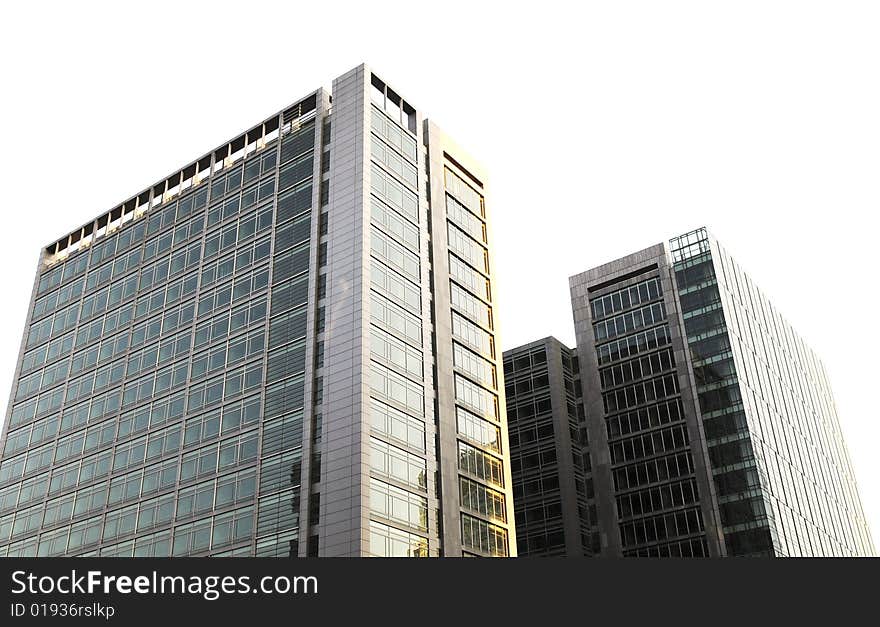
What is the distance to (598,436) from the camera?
5217 inches

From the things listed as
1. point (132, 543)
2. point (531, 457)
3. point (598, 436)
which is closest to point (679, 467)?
point (598, 436)

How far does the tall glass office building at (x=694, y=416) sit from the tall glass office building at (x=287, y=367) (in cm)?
3910

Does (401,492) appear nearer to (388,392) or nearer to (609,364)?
(388,392)

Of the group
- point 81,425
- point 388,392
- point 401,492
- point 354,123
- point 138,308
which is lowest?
point 401,492

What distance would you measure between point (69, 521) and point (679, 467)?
72.1 m

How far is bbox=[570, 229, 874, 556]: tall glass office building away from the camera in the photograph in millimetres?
118125

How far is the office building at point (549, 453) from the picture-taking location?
129m

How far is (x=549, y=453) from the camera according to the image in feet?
442

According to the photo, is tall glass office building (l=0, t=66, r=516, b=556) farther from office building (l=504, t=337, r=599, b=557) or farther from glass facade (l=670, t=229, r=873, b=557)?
office building (l=504, t=337, r=599, b=557)

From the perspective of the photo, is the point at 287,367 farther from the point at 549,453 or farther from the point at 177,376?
the point at 549,453

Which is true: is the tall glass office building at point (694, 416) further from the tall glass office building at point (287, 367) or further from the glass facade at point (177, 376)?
the glass facade at point (177, 376)

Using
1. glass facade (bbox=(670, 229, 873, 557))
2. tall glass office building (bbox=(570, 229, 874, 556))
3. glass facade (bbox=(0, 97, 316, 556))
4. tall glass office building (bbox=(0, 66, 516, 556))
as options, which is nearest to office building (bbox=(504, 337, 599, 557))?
tall glass office building (bbox=(570, 229, 874, 556))

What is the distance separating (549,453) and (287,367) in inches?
2356

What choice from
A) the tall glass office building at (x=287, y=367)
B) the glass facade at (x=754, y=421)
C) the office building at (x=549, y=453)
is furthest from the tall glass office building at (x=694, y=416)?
the tall glass office building at (x=287, y=367)
